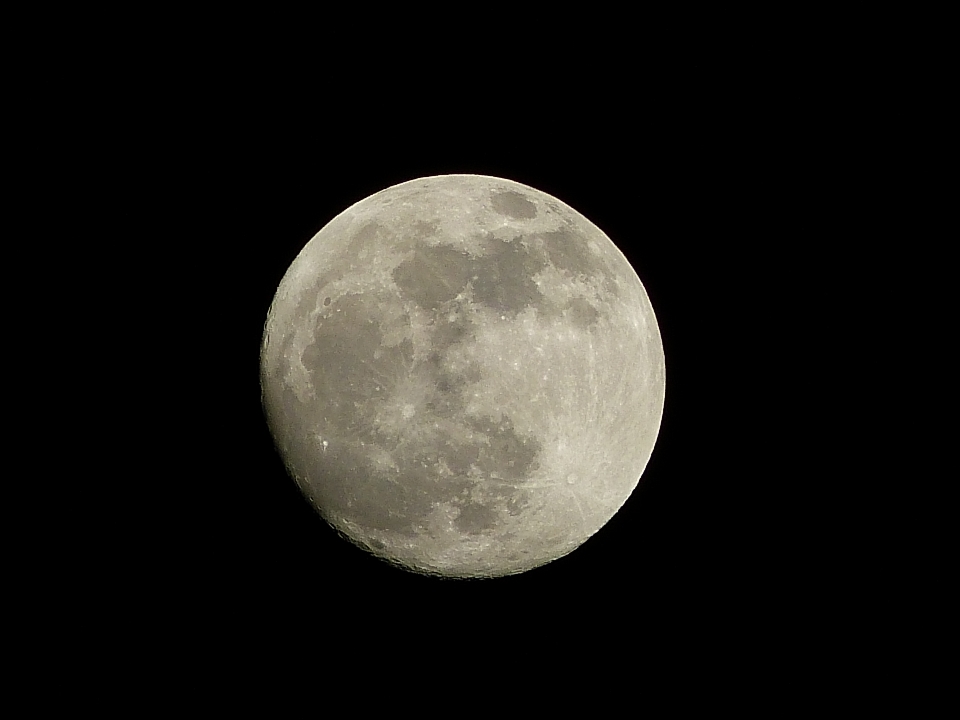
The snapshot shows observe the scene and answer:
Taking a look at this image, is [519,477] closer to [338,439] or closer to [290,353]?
[338,439]

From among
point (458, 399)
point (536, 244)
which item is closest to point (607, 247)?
point (536, 244)

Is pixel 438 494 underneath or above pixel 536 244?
underneath

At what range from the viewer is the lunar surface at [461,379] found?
4.15 meters

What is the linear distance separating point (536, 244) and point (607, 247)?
60cm

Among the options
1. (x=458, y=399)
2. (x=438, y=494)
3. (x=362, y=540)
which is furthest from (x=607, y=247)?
(x=362, y=540)

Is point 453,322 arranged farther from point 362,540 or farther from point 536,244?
point 362,540

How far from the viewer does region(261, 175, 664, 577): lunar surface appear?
13.6 ft

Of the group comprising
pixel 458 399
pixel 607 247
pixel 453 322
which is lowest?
pixel 458 399

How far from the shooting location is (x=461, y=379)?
4.12 m

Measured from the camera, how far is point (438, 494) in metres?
4.27

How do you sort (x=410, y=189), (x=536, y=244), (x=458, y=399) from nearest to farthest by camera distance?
1. (x=458, y=399)
2. (x=536, y=244)
3. (x=410, y=189)

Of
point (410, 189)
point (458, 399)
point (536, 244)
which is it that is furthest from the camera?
point (410, 189)

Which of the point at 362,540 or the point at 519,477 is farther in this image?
the point at 362,540

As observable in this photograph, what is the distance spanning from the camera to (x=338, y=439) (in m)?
4.32
